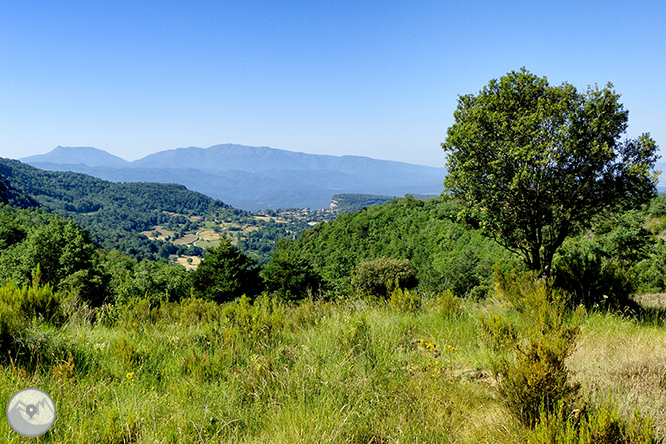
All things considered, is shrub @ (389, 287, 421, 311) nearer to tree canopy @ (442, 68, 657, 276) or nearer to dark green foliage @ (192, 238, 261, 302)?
tree canopy @ (442, 68, 657, 276)

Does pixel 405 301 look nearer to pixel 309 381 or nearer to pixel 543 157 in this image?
pixel 309 381

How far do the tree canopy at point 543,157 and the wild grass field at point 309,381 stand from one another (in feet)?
Result: 13.1

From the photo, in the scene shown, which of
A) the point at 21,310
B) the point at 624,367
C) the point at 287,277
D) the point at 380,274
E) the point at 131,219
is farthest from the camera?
the point at 131,219

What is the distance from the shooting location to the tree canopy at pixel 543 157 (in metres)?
6.85

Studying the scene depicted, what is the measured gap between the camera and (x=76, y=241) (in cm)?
2303

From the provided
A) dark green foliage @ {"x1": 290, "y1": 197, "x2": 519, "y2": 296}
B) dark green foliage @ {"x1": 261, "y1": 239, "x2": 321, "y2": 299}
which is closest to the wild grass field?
dark green foliage @ {"x1": 290, "y1": 197, "x2": 519, "y2": 296}

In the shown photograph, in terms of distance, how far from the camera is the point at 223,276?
26.4 meters

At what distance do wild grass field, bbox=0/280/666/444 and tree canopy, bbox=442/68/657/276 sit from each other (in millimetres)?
3988

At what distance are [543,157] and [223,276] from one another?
24478 mm

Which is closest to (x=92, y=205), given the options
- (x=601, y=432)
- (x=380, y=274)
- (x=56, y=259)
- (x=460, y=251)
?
(x=56, y=259)

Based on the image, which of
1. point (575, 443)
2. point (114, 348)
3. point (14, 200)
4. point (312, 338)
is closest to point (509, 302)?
point (312, 338)

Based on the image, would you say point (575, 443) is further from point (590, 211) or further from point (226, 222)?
point (226, 222)

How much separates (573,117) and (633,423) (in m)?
7.13

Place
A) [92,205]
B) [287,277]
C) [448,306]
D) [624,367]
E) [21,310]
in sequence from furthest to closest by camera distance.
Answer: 1. [92,205]
2. [287,277]
3. [448,306]
4. [21,310]
5. [624,367]
